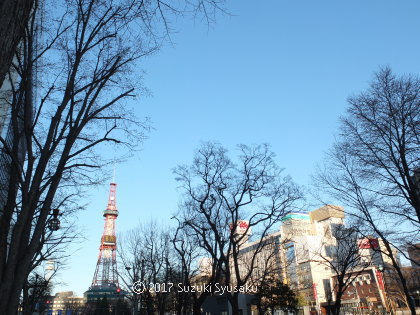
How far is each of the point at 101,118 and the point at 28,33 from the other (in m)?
2.41

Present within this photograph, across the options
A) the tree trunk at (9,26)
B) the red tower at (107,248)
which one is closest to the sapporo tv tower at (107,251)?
the red tower at (107,248)

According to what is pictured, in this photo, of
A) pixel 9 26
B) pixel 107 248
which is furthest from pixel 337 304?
pixel 107 248

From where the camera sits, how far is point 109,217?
289ft

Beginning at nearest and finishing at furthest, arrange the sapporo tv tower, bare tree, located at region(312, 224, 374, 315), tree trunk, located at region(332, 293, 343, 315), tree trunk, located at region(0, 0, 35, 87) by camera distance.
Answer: tree trunk, located at region(0, 0, 35, 87) → bare tree, located at region(312, 224, 374, 315) → tree trunk, located at region(332, 293, 343, 315) → the sapporo tv tower

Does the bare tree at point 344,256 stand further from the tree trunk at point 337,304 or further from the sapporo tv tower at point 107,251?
the sapporo tv tower at point 107,251

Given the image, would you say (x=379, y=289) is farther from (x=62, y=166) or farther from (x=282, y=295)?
(x=62, y=166)

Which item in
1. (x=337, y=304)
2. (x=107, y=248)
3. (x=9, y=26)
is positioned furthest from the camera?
(x=107, y=248)

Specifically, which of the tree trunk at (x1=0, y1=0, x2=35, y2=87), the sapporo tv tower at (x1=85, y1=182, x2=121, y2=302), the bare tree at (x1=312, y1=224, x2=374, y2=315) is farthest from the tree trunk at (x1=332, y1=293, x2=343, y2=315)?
the sapporo tv tower at (x1=85, y1=182, x2=121, y2=302)

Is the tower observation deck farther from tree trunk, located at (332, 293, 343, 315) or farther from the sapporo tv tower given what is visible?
tree trunk, located at (332, 293, 343, 315)

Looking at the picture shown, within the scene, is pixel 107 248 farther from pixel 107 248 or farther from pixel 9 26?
pixel 9 26

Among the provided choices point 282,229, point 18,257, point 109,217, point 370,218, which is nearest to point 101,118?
point 18,257

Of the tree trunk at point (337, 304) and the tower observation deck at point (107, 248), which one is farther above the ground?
the tower observation deck at point (107, 248)

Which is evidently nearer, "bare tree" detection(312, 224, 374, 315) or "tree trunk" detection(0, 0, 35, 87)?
"tree trunk" detection(0, 0, 35, 87)

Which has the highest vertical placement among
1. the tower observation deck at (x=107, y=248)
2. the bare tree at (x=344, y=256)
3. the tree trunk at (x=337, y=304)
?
the tower observation deck at (x=107, y=248)
